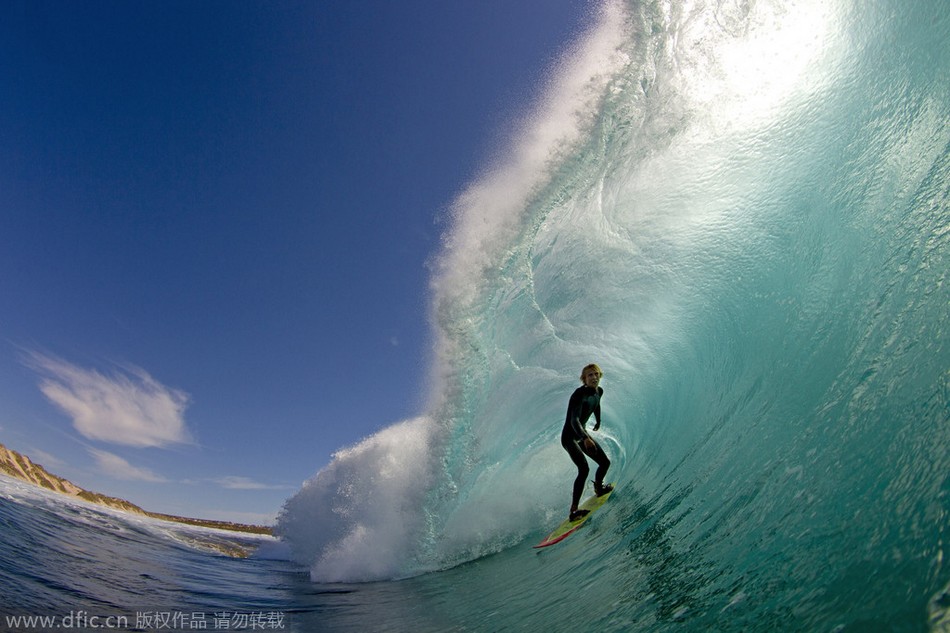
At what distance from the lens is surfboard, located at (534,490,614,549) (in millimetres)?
6477

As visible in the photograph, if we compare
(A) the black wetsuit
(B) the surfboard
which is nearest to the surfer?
(A) the black wetsuit

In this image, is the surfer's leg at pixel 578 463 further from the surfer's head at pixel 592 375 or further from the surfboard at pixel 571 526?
the surfer's head at pixel 592 375

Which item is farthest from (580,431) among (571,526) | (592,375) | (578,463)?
(571,526)

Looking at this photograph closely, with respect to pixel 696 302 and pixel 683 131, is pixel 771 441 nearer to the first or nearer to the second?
pixel 696 302

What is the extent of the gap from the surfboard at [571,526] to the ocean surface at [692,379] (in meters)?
0.27

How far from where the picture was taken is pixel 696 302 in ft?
22.3

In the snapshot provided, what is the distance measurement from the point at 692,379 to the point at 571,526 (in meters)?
2.98

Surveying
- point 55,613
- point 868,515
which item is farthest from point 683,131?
point 55,613

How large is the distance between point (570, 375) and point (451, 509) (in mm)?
3650

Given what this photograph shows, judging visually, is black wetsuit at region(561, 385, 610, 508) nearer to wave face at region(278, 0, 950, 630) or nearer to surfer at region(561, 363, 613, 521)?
surfer at region(561, 363, 613, 521)

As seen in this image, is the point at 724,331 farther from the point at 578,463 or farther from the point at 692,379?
the point at 578,463

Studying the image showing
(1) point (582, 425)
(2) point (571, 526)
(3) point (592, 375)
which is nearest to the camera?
(3) point (592, 375)

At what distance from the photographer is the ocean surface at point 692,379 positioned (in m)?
2.66

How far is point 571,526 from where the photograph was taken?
657 cm
